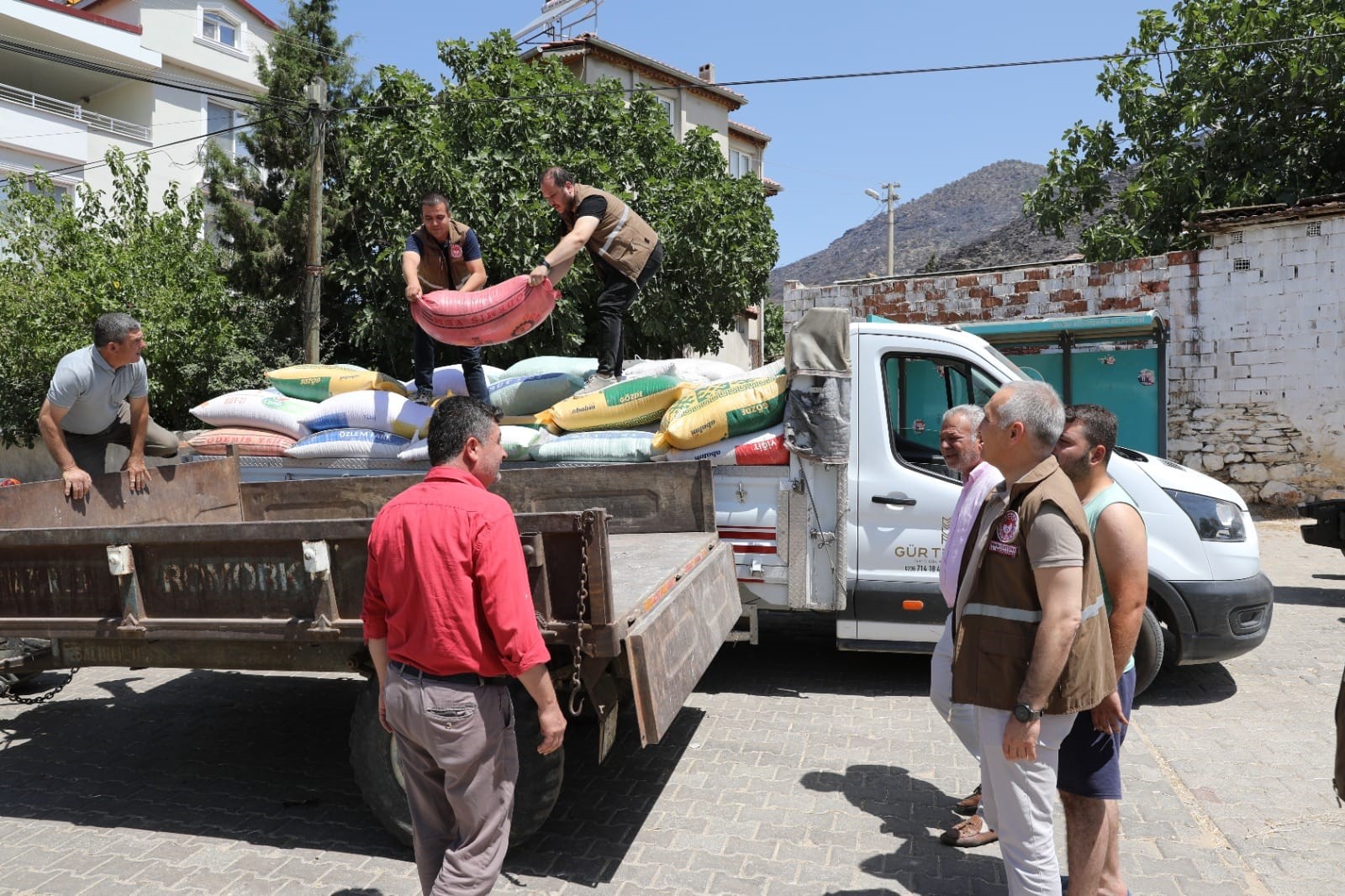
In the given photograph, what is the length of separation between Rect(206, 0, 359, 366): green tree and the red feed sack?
15500mm

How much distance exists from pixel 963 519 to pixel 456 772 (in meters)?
2.04

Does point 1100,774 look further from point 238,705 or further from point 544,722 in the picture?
point 238,705

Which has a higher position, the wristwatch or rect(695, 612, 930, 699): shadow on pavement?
the wristwatch

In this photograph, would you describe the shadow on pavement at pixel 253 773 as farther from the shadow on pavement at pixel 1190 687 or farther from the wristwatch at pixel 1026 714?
the shadow on pavement at pixel 1190 687

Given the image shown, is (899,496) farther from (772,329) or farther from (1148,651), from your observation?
(772,329)

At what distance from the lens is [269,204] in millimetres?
22297

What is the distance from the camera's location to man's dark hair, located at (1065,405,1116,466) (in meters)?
3.03

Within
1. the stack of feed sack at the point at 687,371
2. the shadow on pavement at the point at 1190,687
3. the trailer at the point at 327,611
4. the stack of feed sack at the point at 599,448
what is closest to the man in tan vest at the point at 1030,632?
the trailer at the point at 327,611

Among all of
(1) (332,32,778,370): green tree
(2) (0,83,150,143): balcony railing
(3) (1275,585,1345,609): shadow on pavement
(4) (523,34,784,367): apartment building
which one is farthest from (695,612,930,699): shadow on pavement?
(2) (0,83,150,143): balcony railing

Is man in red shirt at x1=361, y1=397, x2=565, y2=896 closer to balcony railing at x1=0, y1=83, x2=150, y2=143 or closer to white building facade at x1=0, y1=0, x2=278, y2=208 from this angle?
white building facade at x1=0, y1=0, x2=278, y2=208

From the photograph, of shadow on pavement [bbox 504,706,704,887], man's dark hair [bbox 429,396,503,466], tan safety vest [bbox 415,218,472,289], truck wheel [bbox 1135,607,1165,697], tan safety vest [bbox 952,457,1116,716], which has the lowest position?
shadow on pavement [bbox 504,706,704,887]

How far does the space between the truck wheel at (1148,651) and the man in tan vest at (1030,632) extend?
273 centimetres

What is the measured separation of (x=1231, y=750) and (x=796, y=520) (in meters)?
2.46

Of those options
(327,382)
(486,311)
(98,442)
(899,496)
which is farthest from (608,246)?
(98,442)
